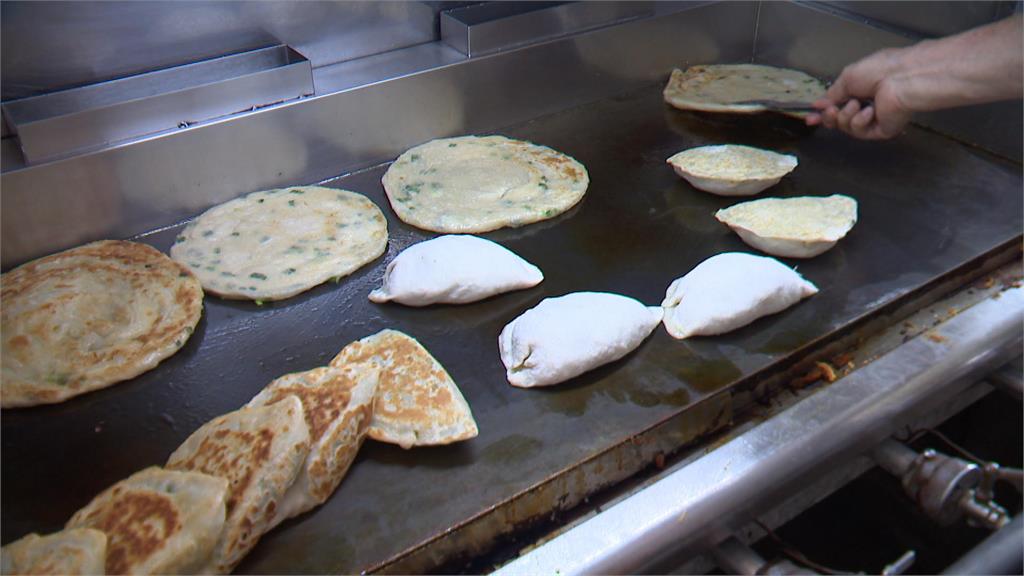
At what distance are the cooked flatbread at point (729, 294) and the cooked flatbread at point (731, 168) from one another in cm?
38

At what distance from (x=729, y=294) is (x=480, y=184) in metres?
0.74

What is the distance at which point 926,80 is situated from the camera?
6.72ft

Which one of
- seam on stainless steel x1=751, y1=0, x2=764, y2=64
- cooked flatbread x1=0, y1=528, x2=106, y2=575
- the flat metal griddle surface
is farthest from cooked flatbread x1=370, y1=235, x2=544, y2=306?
seam on stainless steel x1=751, y1=0, x2=764, y2=64

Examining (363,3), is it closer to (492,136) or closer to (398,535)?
(492,136)

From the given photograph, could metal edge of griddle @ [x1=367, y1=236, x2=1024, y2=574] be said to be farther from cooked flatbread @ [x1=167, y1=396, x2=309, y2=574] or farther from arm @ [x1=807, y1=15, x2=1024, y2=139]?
arm @ [x1=807, y1=15, x2=1024, y2=139]

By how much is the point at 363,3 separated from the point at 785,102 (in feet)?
4.19

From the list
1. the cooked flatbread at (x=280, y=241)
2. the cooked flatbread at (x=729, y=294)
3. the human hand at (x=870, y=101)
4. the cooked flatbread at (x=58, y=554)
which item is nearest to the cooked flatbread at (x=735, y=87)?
the human hand at (x=870, y=101)

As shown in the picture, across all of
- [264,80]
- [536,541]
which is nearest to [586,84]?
[264,80]

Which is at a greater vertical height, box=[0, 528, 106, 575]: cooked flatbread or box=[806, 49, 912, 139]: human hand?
box=[806, 49, 912, 139]: human hand

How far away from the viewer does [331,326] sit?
64.0 inches

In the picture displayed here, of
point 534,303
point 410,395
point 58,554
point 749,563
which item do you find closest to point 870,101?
point 534,303

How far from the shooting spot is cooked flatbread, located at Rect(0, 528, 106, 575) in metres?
1.05

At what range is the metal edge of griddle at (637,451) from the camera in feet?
3.96

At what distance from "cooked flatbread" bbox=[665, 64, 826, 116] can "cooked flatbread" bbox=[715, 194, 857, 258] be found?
1.83ft
